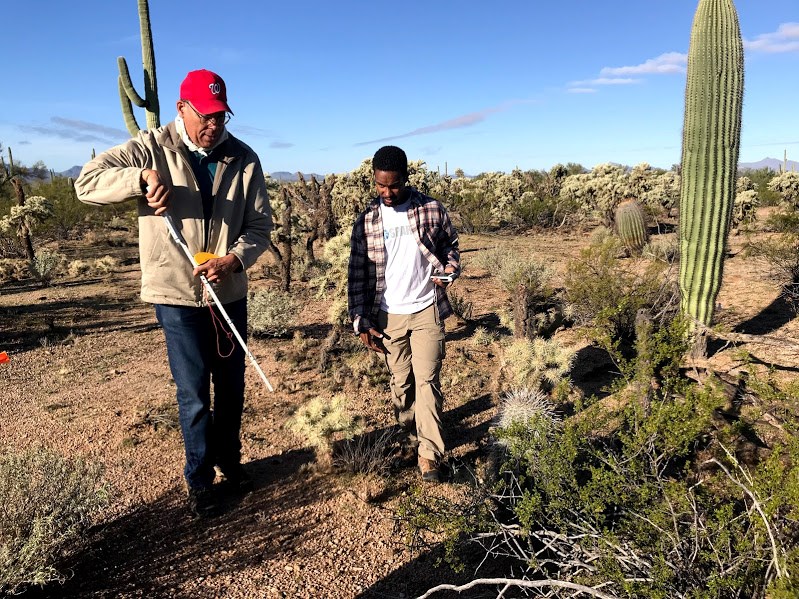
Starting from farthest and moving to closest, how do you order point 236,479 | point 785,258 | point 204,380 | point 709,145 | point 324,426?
point 785,258 → point 709,145 → point 324,426 → point 236,479 → point 204,380

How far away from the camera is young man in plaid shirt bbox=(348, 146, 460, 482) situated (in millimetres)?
3486

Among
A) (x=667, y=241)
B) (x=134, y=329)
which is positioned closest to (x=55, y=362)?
(x=134, y=329)

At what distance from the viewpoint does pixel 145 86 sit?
5.75 meters

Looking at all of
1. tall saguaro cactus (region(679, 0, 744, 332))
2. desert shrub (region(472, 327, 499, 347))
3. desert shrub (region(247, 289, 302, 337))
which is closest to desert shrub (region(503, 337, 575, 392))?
desert shrub (region(472, 327, 499, 347))

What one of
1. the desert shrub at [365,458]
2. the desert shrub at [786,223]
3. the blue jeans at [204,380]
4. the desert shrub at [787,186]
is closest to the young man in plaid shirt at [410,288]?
the desert shrub at [365,458]

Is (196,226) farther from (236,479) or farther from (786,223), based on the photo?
(786,223)

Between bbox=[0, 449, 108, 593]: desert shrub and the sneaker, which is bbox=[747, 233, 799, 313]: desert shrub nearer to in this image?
the sneaker

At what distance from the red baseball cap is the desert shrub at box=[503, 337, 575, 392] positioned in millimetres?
3250

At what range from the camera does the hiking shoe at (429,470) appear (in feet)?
11.6

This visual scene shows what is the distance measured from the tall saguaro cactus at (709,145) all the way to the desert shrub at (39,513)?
5.09m

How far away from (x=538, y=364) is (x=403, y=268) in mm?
2066

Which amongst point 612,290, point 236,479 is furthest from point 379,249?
point 612,290

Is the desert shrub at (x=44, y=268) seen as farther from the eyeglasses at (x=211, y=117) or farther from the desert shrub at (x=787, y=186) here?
the desert shrub at (x=787, y=186)

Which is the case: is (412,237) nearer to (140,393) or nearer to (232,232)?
(232,232)
